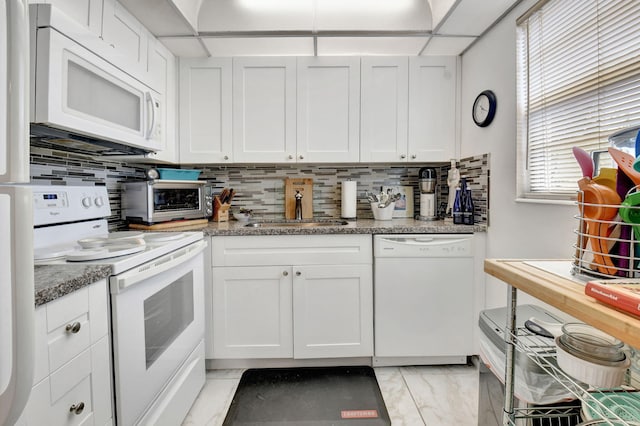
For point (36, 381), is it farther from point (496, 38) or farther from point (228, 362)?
point (496, 38)

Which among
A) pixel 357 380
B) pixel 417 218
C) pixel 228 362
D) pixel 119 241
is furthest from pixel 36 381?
pixel 417 218

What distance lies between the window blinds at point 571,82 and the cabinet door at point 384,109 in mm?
750

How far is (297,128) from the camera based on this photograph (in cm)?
223

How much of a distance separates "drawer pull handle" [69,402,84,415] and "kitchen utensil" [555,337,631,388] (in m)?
1.32

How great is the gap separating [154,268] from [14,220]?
0.76 m

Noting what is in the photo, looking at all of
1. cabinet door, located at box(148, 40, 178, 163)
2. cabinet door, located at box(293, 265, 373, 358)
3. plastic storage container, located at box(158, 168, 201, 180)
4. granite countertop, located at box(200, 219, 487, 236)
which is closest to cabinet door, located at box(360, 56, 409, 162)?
granite countertop, located at box(200, 219, 487, 236)

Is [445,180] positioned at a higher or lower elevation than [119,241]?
higher

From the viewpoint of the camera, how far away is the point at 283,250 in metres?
1.94

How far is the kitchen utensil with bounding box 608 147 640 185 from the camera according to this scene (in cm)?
70

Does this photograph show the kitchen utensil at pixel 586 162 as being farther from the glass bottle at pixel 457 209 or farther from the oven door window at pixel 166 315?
the oven door window at pixel 166 315

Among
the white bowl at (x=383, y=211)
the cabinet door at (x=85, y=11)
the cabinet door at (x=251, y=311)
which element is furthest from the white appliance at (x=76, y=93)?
the white bowl at (x=383, y=211)

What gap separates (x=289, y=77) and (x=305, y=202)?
3.01 ft

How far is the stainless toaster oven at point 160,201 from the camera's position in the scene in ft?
6.11

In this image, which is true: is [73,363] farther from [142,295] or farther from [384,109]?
[384,109]
